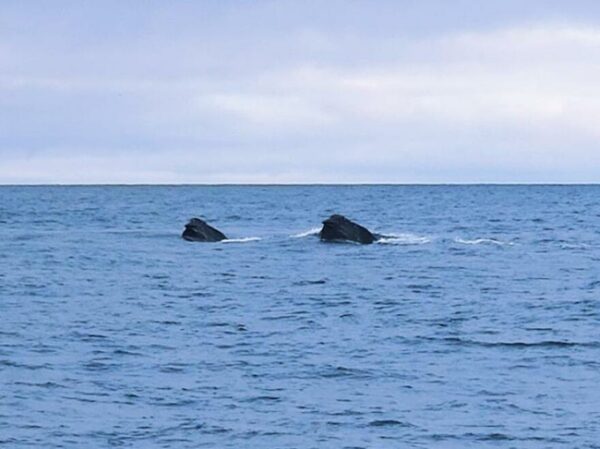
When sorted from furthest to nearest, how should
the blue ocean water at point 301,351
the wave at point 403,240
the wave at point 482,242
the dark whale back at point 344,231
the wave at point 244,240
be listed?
1. the wave at point 244,240
2. the wave at point 482,242
3. the wave at point 403,240
4. the dark whale back at point 344,231
5. the blue ocean water at point 301,351

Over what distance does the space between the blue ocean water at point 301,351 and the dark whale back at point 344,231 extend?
263 inches

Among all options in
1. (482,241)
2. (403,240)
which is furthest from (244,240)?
(482,241)

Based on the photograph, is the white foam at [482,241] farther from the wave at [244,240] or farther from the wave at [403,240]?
the wave at [244,240]

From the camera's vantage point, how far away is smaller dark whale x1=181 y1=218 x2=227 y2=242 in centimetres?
A: 5912

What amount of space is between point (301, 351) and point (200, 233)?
3504 centimetres

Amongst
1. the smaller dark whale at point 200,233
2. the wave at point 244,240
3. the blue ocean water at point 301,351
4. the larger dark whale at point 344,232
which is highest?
the larger dark whale at point 344,232

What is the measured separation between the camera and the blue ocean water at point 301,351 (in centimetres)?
1828

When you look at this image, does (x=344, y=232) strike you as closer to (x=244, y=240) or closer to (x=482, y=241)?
(x=244, y=240)

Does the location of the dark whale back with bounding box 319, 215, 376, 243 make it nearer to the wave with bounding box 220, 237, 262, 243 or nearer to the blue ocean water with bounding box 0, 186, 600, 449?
the wave with bounding box 220, 237, 262, 243

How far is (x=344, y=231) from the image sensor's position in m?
55.9

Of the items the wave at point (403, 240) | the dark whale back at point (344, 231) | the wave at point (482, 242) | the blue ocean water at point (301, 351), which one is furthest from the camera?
the wave at point (482, 242)

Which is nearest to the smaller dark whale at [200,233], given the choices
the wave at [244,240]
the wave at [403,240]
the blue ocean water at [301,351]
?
the wave at [244,240]

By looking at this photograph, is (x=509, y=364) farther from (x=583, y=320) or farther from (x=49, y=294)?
(x=49, y=294)

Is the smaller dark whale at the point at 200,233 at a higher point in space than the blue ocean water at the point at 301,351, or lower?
higher
